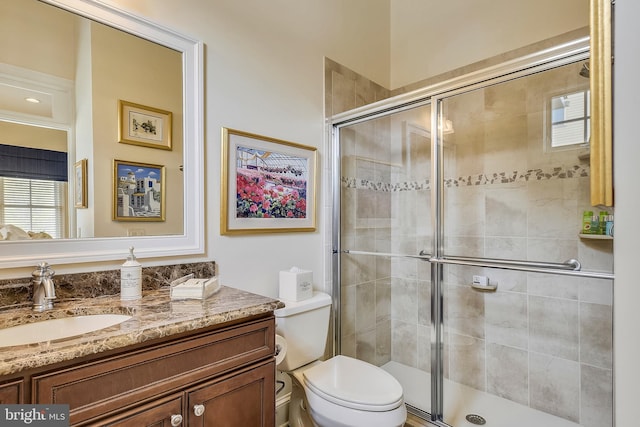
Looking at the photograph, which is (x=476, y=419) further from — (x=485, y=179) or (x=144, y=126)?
(x=144, y=126)

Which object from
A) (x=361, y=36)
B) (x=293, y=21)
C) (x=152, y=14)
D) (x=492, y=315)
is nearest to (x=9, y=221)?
(x=152, y=14)

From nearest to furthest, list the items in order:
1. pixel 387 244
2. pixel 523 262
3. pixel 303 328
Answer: pixel 303 328 < pixel 523 262 < pixel 387 244

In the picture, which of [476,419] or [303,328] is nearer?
[303,328]

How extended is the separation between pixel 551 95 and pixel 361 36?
1330 mm

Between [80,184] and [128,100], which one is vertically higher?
[128,100]

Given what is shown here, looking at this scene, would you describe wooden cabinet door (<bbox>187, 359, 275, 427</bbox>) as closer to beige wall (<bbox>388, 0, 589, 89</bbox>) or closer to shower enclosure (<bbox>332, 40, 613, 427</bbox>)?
shower enclosure (<bbox>332, 40, 613, 427</bbox>)

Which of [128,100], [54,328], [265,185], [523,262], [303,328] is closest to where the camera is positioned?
[54,328]

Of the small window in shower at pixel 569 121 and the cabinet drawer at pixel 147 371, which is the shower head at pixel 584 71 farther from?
the cabinet drawer at pixel 147 371

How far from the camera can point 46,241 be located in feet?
3.88

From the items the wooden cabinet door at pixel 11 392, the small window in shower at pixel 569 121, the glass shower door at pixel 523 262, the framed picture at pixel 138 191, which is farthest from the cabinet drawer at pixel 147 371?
the small window in shower at pixel 569 121

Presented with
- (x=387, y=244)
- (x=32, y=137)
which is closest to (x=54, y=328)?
(x=32, y=137)

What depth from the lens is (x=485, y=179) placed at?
2.18 m

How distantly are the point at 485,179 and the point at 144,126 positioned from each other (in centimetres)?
200

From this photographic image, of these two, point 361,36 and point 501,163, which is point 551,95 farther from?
point 361,36
